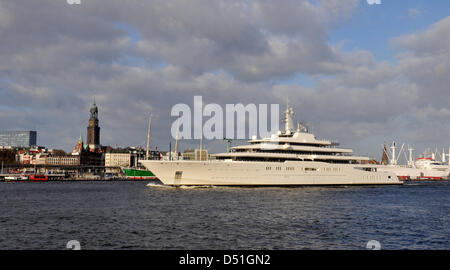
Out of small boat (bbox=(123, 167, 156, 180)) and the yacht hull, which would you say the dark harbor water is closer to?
the yacht hull

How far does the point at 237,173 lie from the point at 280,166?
24.1ft

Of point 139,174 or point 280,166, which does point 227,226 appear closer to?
point 280,166

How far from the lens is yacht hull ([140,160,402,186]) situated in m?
54.5

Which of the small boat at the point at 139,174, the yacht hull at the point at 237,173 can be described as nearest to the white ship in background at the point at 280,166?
the yacht hull at the point at 237,173

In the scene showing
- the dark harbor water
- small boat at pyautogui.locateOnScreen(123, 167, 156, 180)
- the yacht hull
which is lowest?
small boat at pyautogui.locateOnScreen(123, 167, 156, 180)

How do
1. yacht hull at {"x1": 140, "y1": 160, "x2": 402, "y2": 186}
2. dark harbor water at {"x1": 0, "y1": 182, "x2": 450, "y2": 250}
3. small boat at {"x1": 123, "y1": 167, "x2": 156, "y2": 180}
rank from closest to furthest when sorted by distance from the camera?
dark harbor water at {"x1": 0, "y1": 182, "x2": 450, "y2": 250}
yacht hull at {"x1": 140, "y1": 160, "x2": 402, "y2": 186}
small boat at {"x1": 123, "y1": 167, "x2": 156, "y2": 180}

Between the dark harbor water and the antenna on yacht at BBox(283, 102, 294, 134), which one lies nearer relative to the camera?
the dark harbor water

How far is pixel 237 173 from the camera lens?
181 ft

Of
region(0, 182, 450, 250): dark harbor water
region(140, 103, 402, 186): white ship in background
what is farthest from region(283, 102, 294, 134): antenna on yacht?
region(0, 182, 450, 250): dark harbor water

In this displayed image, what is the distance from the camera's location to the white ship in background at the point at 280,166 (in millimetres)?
54938

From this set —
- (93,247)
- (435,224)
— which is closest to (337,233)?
(435,224)

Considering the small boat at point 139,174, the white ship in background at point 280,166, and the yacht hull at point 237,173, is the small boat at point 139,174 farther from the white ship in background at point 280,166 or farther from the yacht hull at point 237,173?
the yacht hull at point 237,173

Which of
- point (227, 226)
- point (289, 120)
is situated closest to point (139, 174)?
point (289, 120)

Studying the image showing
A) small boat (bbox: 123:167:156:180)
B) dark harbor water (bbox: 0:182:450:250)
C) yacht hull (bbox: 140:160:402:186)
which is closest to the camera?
dark harbor water (bbox: 0:182:450:250)
